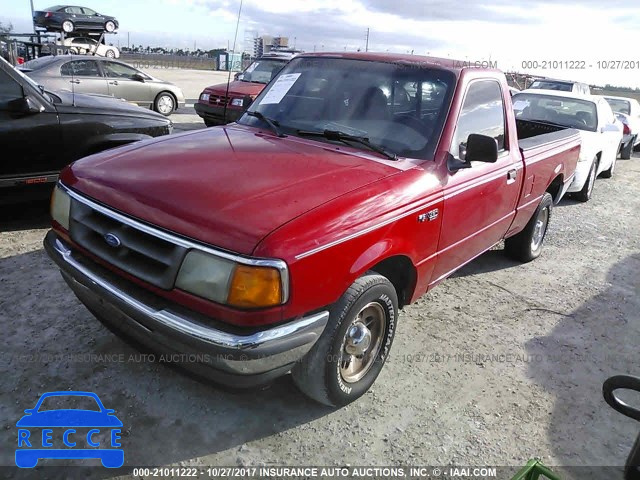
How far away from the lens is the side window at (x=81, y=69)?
1065cm

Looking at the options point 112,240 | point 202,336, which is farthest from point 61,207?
point 202,336

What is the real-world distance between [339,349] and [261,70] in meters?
10.6

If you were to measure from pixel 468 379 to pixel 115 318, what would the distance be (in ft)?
7.36

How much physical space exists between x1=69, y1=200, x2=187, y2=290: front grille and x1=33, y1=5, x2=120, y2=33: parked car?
2209cm

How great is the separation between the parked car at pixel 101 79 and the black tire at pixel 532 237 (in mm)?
8278

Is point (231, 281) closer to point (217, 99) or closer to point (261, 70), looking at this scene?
point (217, 99)

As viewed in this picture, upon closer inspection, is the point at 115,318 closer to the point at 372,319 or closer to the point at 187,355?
the point at 187,355

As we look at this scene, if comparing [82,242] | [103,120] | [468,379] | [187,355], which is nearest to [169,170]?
[82,242]

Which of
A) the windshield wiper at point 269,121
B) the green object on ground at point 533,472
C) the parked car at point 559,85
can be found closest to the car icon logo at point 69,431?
the green object on ground at point 533,472

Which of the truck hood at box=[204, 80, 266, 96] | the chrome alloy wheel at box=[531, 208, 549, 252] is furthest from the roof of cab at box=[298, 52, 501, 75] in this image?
the truck hood at box=[204, 80, 266, 96]

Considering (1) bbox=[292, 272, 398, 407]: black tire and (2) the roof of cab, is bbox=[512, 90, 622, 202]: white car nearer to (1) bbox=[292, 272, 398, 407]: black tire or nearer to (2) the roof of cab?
(2) the roof of cab

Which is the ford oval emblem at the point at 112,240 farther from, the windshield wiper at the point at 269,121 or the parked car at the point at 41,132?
the parked car at the point at 41,132

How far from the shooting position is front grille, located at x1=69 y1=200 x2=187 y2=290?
7.68 ft

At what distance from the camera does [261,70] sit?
39.7ft
